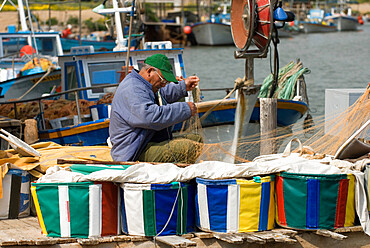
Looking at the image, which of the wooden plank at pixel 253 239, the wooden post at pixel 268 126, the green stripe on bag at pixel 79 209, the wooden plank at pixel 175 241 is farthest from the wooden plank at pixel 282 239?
the wooden post at pixel 268 126

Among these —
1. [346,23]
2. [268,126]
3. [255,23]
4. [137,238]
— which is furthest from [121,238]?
[346,23]

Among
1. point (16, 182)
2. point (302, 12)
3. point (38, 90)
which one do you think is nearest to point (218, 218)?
point (16, 182)

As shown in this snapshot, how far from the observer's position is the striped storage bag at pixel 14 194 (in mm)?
4953

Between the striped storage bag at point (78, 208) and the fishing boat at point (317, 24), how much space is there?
55.9m

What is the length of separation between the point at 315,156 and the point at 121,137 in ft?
5.52

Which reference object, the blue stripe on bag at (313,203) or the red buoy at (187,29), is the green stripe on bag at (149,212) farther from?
the red buoy at (187,29)

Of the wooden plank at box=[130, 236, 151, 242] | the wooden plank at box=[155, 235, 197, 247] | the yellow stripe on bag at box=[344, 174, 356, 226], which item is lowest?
the wooden plank at box=[130, 236, 151, 242]

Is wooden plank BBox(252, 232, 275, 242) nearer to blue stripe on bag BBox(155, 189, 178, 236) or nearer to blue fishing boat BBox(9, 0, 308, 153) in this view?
blue stripe on bag BBox(155, 189, 178, 236)

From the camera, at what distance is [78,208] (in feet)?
14.4

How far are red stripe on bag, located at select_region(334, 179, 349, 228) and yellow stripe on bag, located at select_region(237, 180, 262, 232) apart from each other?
2.04 ft

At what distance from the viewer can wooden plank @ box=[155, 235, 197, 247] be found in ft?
13.8

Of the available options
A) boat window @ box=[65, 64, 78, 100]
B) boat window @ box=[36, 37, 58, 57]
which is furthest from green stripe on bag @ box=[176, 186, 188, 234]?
boat window @ box=[36, 37, 58, 57]

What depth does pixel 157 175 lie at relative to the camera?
14.6 ft

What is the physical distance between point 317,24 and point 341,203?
56192mm
